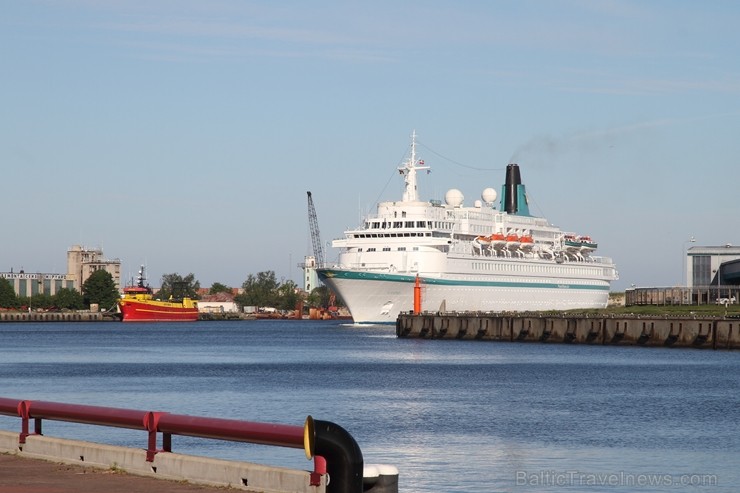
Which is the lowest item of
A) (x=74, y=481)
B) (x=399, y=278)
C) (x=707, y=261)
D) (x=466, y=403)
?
(x=466, y=403)

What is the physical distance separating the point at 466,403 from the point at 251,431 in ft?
83.7

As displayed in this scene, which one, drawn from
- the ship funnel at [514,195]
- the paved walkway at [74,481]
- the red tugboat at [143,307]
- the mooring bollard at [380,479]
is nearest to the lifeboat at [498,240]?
the ship funnel at [514,195]

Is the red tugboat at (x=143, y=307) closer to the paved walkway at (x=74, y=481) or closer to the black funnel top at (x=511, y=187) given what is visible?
the black funnel top at (x=511, y=187)

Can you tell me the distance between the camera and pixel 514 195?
135 meters

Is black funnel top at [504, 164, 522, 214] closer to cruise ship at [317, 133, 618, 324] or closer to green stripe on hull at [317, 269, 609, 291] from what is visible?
cruise ship at [317, 133, 618, 324]

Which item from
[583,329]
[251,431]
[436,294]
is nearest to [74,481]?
[251,431]

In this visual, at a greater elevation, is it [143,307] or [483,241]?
[483,241]

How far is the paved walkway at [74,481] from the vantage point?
15.1 metres

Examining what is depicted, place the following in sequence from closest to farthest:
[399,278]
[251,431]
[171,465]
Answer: [251,431] < [171,465] < [399,278]

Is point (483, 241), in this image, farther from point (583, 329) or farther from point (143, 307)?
point (143, 307)

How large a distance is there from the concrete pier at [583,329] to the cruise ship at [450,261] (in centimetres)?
1074

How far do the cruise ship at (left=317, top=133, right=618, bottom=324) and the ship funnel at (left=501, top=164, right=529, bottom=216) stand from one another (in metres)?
0.38

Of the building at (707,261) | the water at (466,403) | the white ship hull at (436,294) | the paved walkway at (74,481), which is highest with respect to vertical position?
the building at (707,261)

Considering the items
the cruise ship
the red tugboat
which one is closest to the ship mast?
the cruise ship
